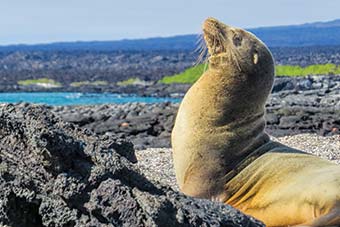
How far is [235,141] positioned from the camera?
6664 mm

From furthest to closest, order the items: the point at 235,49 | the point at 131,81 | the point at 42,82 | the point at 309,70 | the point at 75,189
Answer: the point at 42,82, the point at 131,81, the point at 309,70, the point at 235,49, the point at 75,189

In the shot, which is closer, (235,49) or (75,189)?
(75,189)

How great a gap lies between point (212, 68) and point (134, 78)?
52.3 meters

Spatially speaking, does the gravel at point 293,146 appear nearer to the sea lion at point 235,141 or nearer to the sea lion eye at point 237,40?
the sea lion at point 235,141

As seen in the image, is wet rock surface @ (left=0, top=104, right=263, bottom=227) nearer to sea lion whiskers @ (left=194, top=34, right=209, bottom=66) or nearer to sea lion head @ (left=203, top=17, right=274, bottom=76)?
sea lion head @ (left=203, top=17, right=274, bottom=76)

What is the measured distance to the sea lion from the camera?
628cm

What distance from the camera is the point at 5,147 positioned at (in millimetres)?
4547

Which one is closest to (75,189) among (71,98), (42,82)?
(71,98)

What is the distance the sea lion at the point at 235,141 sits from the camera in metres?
6.28

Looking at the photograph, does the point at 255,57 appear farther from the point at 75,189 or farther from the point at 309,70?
the point at 309,70

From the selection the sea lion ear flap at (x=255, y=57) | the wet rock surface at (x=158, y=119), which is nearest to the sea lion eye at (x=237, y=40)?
the sea lion ear flap at (x=255, y=57)

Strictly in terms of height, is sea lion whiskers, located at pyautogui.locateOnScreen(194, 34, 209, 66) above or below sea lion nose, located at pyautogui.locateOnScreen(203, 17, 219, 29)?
below

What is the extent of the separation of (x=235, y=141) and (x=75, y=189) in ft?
8.69

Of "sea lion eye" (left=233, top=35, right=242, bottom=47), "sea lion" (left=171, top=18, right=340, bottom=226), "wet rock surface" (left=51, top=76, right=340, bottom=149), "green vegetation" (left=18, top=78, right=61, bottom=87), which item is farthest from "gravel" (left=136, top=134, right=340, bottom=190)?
"green vegetation" (left=18, top=78, right=61, bottom=87)
